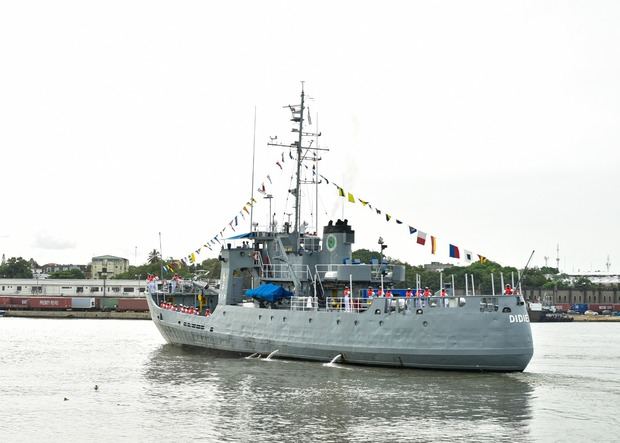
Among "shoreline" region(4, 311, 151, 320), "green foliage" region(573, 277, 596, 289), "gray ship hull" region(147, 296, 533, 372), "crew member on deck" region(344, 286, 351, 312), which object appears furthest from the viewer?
"green foliage" region(573, 277, 596, 289)

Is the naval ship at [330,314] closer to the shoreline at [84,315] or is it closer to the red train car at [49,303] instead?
the shoreline at [84,315]

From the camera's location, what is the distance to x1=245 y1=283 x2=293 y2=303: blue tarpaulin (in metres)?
38.1

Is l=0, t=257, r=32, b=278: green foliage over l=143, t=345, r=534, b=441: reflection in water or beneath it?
over

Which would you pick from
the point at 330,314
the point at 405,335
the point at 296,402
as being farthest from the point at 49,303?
the point at 296,402

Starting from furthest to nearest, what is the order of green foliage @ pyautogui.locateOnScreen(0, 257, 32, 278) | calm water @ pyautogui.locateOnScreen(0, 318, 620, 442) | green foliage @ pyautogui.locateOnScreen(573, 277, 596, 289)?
green foliage @ pyautogui.locateOnScreen(573, 277, 596, 289), green foliage @ pyautogui.locateOnScreen(0, 257, 32, 278), calm water @ pyautogui.locateOnScreen(0, 318, 620, 442)

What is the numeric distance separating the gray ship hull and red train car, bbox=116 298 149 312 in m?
80.0

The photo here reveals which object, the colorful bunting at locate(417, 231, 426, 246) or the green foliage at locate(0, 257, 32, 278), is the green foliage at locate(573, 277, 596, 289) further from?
the colorful bunting at locate(417, 231, 426, 246)

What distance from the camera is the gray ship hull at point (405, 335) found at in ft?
103

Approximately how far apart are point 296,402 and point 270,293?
11834 millimetres

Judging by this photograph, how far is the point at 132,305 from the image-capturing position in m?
118

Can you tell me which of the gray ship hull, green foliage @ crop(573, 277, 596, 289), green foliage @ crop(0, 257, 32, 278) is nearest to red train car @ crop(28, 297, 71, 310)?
green foliage @ crop(0, 257, 32, 278)

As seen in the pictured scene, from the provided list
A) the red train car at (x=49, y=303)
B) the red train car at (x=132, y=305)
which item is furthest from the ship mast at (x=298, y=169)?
the red train car at (x=49, y=303)

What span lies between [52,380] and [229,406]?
10149mm

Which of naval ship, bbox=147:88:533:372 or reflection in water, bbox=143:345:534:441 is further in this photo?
naval ship, bbox=147:88:533:372
